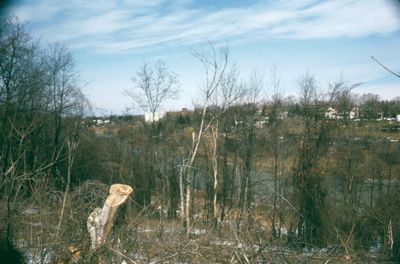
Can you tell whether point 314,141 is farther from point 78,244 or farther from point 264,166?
point 78,244

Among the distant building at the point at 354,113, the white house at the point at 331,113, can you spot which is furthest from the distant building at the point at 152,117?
the distant building at the point at 354,113

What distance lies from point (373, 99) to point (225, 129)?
13.3 m

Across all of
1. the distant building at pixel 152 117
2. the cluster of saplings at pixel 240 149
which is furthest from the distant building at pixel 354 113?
the distant building at pixel 152 117

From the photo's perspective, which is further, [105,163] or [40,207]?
[105,163]

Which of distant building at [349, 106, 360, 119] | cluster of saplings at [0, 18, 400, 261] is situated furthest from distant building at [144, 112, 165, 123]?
distant building at [349, 106, 360, 119]

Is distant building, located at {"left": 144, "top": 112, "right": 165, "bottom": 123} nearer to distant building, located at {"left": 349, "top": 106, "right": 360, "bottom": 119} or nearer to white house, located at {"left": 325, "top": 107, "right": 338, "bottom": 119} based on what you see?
white house, located at {"left": 325, "top": 107, "right": 338, "bottom": 119}

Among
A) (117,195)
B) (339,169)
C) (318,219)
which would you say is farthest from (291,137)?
(117,195)

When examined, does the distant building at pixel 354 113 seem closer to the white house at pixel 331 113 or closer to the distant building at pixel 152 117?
the white house at pixel 331 113

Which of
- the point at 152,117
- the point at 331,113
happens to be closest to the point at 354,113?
the point at 331,113

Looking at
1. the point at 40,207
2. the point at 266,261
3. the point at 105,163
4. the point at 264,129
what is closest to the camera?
the point at 266,261

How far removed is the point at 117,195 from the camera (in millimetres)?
7793

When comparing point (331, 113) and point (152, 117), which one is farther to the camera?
point (152, 117)

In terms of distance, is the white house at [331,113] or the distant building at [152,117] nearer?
the white house at [331,113]

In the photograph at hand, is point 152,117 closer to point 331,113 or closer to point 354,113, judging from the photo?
point 331,113
